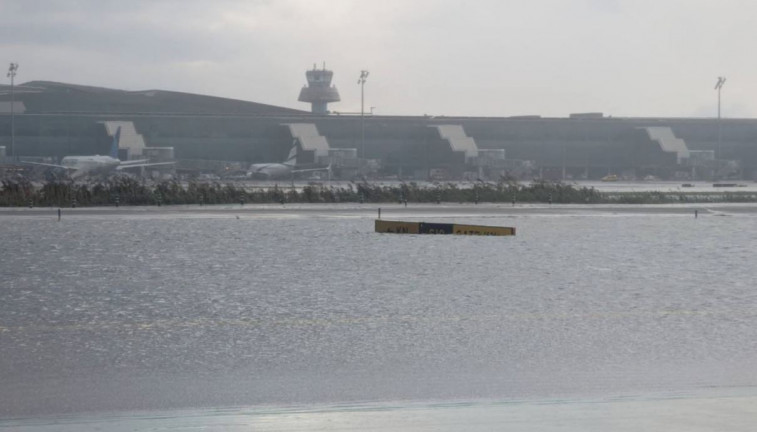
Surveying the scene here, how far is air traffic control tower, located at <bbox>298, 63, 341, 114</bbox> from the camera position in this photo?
19338 centimetres

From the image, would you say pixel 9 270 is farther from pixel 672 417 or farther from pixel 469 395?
pixel 672 417

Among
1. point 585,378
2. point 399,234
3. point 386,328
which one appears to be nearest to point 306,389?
point 585,378

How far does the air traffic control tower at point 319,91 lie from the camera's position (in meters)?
193

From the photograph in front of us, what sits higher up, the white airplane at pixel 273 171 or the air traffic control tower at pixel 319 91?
the air traffic control tower at pixel 319 91

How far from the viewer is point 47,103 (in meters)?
129

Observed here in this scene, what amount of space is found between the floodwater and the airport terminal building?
81.1 meters

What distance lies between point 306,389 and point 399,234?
2750 cm

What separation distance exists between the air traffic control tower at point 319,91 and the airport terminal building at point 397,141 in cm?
6355

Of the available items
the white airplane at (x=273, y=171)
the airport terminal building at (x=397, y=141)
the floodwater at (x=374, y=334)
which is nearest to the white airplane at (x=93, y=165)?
the airport terminal building at (x=397, y=141)

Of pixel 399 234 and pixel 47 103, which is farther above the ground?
pixel 47 103

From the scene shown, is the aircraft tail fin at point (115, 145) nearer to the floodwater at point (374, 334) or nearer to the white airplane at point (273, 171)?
the white airplane at point (273, 171)

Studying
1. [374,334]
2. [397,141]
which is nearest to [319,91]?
[397,141]

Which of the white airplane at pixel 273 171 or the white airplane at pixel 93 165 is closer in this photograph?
the white airplane at pixel 93 165

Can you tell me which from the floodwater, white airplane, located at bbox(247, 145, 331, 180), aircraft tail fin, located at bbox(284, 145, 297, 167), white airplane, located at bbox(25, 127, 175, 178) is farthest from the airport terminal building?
the floodwater
